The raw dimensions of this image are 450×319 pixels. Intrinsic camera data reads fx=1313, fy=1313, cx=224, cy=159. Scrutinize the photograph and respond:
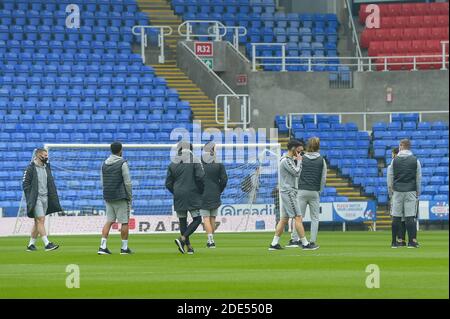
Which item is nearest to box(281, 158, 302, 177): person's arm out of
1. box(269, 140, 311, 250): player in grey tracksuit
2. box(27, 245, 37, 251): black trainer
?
box(269, 140, 311, 250): player in grey tracksuit

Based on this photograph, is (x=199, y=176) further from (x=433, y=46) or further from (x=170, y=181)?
(x=433, y=46)

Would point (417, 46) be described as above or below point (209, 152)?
above

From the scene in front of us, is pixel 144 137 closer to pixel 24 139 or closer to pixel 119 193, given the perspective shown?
pixel 24 139

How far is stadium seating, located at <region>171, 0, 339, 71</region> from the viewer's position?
4747 cm

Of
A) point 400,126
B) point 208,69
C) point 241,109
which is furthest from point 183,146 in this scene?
point 208,69

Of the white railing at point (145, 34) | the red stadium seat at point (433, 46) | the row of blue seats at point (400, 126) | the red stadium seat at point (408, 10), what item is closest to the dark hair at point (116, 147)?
the row of blue seats at point (400, 126)

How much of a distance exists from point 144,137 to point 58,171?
4.91 m

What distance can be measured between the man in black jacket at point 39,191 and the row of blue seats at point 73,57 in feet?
63.4

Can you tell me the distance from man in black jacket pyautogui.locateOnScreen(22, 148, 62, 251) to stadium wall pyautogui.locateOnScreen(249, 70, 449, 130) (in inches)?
778

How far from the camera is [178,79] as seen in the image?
4641 centimetres

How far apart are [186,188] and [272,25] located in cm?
2633

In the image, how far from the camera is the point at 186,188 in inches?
907
